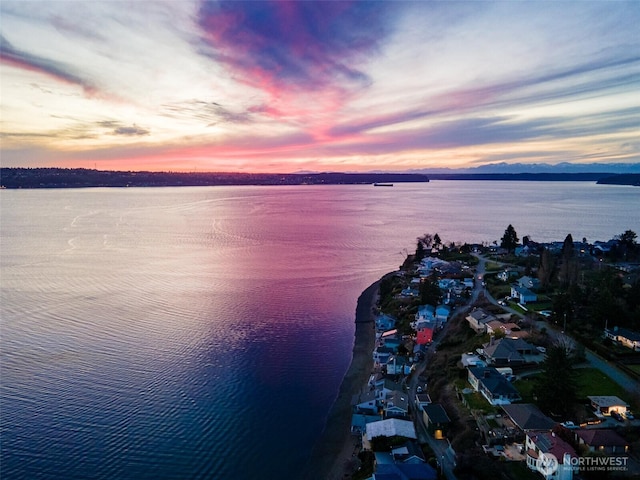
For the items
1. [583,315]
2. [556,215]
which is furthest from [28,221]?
[556,215]

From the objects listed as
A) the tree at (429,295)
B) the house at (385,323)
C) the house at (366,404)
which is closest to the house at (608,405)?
the house at (366,404)

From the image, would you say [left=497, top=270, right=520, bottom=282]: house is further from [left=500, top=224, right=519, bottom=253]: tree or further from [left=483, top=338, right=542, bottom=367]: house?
[left=483, top=338, right=542, bottom=367]: house

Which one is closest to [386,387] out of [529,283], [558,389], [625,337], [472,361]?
[472,361]

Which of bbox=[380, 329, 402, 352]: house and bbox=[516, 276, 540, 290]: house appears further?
bbox=[516, 276, 540, 290]: house

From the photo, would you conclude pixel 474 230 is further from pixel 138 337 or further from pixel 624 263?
pixel 138 337

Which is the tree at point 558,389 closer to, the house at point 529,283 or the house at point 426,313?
the house at point 426,313

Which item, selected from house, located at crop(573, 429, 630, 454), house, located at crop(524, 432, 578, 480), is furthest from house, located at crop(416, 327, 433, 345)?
house, located at crop(573, 429, 630, 454)

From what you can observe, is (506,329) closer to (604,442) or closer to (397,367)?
(397,367)
